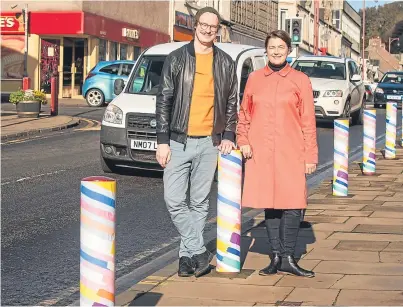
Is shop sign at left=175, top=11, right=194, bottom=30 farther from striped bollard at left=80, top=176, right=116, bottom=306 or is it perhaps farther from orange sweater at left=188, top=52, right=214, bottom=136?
striped bollard at left=80, top=176, right=116, bottom=306

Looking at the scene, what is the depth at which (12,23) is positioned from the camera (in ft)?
139

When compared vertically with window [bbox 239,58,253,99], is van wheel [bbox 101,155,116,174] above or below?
below

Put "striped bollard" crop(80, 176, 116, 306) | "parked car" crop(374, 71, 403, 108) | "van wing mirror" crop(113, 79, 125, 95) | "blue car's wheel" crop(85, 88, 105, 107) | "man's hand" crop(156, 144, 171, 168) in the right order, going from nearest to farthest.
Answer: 1. "striped bollard" crop(80, 176, 116, 306)
2. "man's hand" crop(156, 144, 171, 168)
3. "van wing mirror" crop(113, 79, 125, 95)
4. "blue car's wheel" crop(85, 88, 105, 107)
5. "parked car" crop(374, 71, 403, 108)

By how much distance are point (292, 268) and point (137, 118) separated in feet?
21.7

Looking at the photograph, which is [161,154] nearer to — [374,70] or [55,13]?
[55,13]

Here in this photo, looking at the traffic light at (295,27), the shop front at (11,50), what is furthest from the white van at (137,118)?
the shop front at (11,50)

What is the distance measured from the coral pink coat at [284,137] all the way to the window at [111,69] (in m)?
27.0

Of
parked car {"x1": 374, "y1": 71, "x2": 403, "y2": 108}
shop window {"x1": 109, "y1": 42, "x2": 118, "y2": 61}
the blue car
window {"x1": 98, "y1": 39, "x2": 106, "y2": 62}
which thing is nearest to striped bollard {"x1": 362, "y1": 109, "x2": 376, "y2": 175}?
the blue car

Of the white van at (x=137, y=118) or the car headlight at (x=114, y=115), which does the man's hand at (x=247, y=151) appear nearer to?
the white van at (x=137, y=118)

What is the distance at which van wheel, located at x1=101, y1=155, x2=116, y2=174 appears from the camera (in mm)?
13594

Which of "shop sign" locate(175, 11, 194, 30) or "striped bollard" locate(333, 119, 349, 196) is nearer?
"striped bollard" locate(333, 119, 349, 196)

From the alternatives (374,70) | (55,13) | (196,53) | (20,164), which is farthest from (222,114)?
(374,70)

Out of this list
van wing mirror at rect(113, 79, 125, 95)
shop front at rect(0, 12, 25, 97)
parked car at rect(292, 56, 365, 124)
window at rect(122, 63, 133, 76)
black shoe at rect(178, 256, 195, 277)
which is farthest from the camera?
shop front at rect(0, 12, 25, 97)

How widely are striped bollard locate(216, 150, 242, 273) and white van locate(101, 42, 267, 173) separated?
5962 mm
